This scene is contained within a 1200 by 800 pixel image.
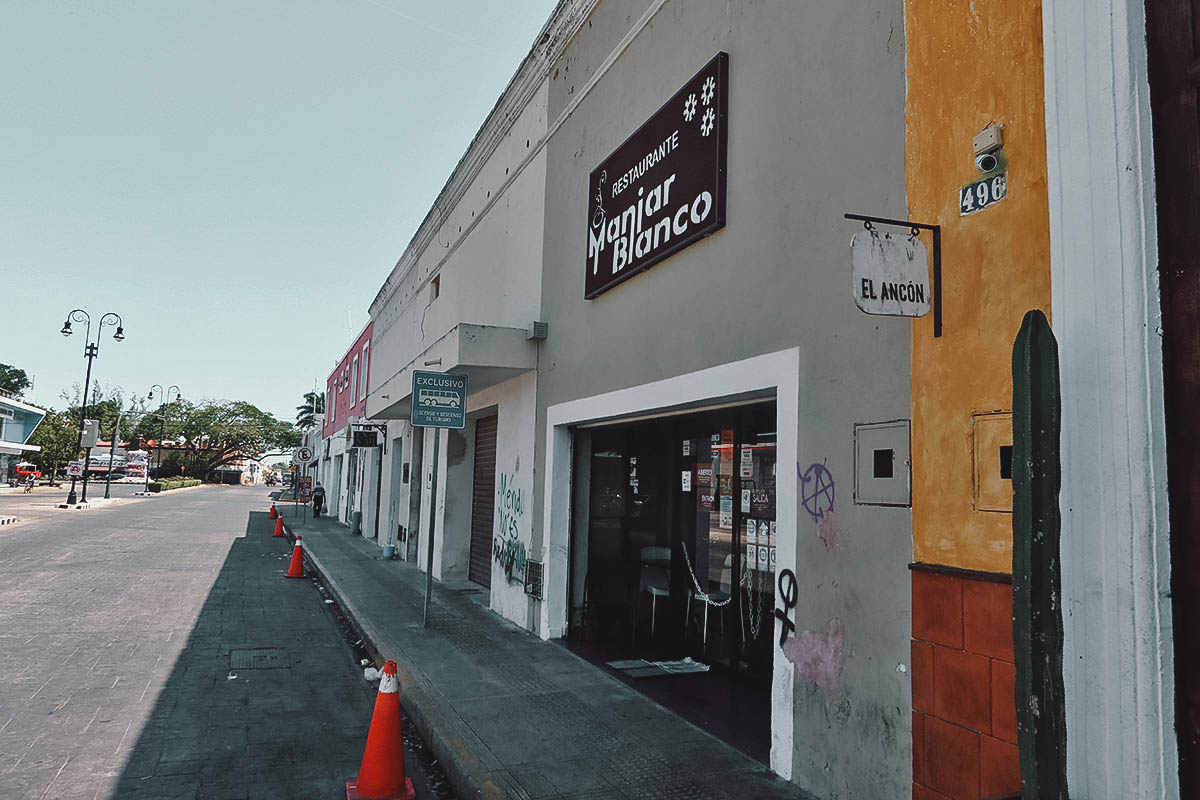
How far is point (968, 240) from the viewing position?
3.51 meters

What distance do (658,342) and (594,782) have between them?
3366 millimetres

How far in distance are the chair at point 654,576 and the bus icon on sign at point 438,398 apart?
9.03 ft

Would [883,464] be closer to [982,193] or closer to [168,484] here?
[982,193]

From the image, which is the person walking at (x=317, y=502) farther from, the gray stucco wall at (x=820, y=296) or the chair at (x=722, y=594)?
the gray stucco wall at (x=820, y=296)

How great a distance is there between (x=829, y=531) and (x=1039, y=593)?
2.12 metres

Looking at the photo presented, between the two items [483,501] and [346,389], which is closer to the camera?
[483,501]

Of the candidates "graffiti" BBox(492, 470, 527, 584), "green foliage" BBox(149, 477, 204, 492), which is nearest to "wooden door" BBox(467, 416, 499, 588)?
A: "graffiti" BBox(492, 470, 527, 584)

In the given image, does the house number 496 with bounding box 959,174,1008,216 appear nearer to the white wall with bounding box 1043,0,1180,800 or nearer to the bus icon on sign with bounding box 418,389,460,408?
the white wall with bounding box 1043,0,1180,800

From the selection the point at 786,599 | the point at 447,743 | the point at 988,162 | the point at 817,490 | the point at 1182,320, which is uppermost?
the point at 988,162

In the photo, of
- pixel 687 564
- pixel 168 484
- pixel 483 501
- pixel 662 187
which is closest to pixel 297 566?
pixel 483 501

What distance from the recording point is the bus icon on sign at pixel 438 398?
880 centimetres

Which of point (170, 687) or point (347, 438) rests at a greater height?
point (347, 438)

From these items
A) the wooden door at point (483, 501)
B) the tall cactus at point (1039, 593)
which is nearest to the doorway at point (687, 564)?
the tall cactus at point (1039, 593)

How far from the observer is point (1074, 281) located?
2951 mm
